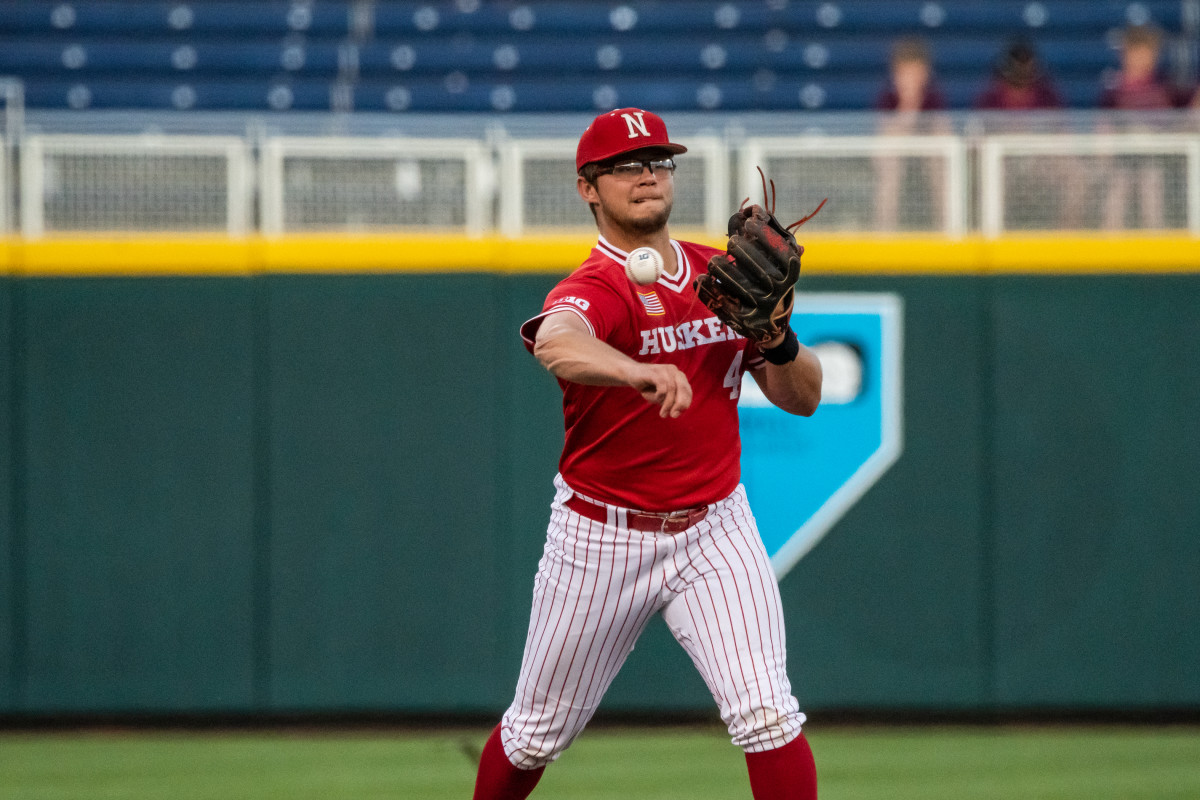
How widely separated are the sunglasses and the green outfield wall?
248cm

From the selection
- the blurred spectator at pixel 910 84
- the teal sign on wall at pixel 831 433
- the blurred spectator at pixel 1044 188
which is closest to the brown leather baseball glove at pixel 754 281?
the teal sign on wall at pixel 831 433

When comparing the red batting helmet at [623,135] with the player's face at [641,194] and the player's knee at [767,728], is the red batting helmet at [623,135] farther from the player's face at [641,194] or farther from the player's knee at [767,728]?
the player's knee at [767,728]

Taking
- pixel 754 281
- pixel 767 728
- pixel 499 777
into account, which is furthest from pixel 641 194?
pixel 499 777

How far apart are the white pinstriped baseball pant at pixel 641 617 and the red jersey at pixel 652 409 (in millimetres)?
81

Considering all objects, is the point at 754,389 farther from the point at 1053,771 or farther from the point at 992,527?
the point at 1053,771

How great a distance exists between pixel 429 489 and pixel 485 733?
105 cm

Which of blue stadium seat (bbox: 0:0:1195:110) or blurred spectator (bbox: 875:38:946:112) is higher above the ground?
blue stadium seat (bbox: 0:0:1195:110)

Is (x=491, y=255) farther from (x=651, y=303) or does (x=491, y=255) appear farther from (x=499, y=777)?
(x=499, y=777)

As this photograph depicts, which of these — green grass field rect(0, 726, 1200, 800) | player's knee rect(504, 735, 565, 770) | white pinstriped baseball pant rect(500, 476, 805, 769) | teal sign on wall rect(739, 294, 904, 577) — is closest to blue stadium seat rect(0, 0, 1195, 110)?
teal sign on wall rect(739, 294, 904, 577)

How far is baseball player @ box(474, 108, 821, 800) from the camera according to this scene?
3311mm

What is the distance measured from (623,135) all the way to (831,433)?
2788 mm

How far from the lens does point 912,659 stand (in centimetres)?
589

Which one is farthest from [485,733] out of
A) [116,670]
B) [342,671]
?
[116,670]

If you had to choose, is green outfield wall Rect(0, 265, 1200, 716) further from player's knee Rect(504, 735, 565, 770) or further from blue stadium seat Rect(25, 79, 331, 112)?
blue stadium seat Rect(25, 79, 331, 112)
